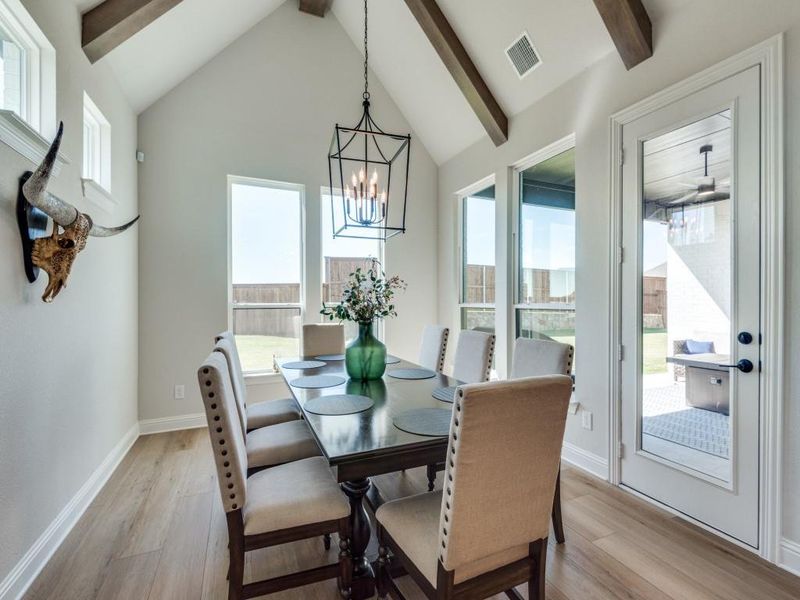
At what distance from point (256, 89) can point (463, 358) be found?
11.1ft

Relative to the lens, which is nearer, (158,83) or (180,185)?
(158,83)

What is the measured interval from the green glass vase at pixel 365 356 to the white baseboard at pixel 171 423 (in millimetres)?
2218

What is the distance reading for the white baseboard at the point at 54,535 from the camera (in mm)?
1593

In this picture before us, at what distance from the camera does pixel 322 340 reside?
3320 mm

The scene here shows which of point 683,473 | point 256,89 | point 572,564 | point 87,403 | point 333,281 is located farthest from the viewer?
point 333,281

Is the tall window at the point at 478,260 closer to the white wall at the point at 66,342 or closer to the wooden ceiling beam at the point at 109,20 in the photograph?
the wooden ceiling beam at the point at 109,20

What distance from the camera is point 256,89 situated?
3.94 metres

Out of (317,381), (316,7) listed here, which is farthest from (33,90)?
(316,7)

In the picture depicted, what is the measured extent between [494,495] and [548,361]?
1056 mm

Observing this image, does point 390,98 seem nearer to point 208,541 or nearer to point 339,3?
point 339,3

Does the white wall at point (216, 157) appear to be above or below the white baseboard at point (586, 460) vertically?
above

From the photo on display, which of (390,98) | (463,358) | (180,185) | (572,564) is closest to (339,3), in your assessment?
(390,98)

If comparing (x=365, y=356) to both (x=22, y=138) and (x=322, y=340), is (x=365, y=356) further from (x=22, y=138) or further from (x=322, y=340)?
(x=22, y=138)

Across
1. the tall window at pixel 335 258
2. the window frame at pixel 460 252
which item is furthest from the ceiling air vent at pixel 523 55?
the tall window at pixel 335 258
